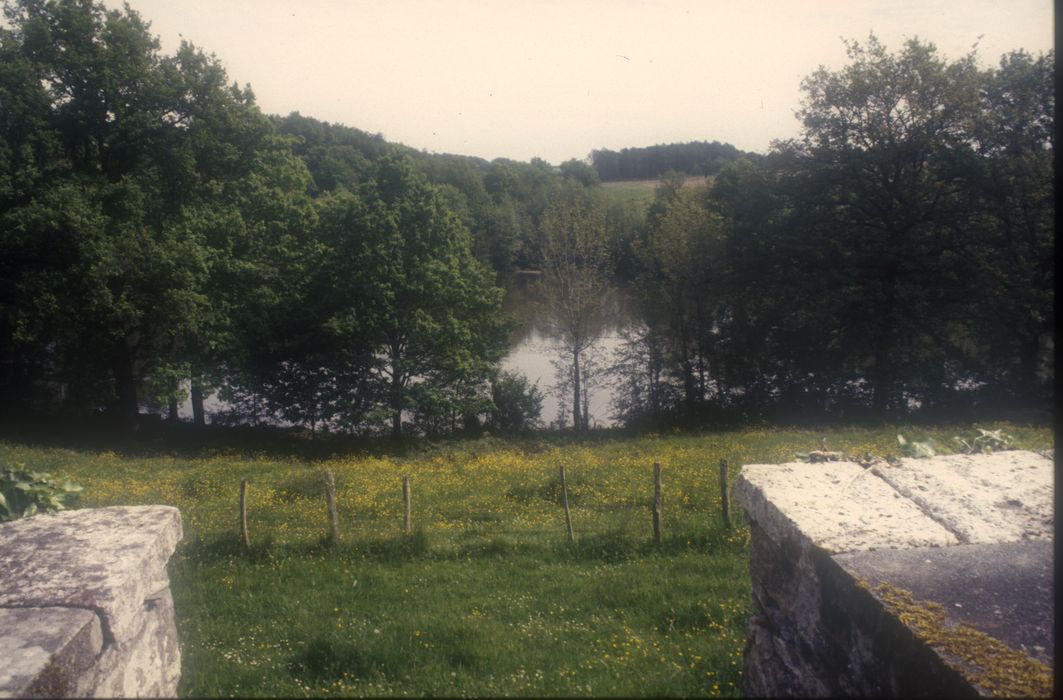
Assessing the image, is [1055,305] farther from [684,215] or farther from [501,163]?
[501,163]

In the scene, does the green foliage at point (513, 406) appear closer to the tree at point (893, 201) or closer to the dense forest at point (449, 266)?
the dense forest at point (449, 266)

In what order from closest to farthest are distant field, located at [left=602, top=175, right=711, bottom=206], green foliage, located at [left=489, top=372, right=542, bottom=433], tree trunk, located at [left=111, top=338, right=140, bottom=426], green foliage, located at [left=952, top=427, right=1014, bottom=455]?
green foliage, located at [left=952, top=427, right=1014, bottom=455]
tree trunk, located at [left=111, top=338, right=140, bottom=426]
green foliage, located at [left=489, top=372, right=542, bottom=433]
distant field, located at [left=602, top=175, right=711, bottom=206]

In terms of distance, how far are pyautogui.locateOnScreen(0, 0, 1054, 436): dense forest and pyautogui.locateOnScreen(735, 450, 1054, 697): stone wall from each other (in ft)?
72.5

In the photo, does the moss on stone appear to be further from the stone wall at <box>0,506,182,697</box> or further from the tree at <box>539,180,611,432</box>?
the tree at <box>539,180,611,432</box>

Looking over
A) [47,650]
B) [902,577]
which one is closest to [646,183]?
[902,577]

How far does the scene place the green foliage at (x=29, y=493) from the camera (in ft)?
15.0

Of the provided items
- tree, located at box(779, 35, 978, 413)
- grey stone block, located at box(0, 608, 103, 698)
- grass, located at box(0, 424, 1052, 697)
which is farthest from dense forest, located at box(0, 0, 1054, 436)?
grey stone block, located at box(0, 608, 103, 698)

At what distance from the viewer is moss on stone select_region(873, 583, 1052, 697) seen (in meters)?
2.11

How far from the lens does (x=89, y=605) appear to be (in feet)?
9.82

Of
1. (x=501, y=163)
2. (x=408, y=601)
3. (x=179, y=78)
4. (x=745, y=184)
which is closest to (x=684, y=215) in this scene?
(x=745, y=184)

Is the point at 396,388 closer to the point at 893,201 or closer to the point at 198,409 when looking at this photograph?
the point at 198,409

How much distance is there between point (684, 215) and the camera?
3231cm

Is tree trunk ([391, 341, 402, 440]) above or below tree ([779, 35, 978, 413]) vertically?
below

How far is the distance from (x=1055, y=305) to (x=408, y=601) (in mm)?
7637
